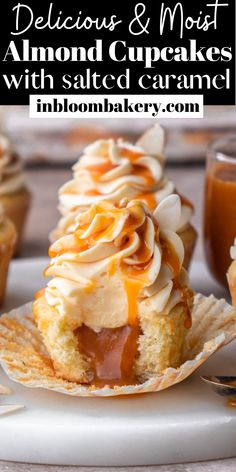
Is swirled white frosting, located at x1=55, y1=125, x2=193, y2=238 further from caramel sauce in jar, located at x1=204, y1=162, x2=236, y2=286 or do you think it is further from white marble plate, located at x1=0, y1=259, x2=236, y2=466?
white marble plate, located at x1=0, y1=259, x2=236, y2=466

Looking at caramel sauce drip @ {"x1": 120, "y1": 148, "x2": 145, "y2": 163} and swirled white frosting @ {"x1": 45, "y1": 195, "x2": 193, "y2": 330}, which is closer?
swirled white frosting @ {"x1": 45, "y1": 195, "x2": 193, "y2": 330}

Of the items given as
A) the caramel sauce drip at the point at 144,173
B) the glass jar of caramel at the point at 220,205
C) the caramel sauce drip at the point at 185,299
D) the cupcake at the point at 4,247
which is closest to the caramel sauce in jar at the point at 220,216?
the glass jar of caramel at the point at 220,205

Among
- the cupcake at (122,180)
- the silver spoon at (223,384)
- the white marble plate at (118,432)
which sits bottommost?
the white marble plate at (118,432)

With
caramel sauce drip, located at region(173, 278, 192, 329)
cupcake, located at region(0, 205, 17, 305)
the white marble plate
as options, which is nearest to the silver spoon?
the white marble plate

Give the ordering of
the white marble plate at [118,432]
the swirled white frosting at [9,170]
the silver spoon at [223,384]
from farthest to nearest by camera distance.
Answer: the swirled white frosting at [9,170]
the silver spoon at [223,384]
the white marble plate at [118,432]

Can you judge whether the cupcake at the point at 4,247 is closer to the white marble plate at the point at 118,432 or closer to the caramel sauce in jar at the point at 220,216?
the caramel sauce in jar at the point at 220,216

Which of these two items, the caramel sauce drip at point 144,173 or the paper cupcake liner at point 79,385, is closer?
the paper cupcake liner at point 79,385

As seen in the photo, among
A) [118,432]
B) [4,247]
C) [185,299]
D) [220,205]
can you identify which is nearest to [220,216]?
[220,205]

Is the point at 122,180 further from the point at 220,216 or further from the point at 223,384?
the point at 223,384
